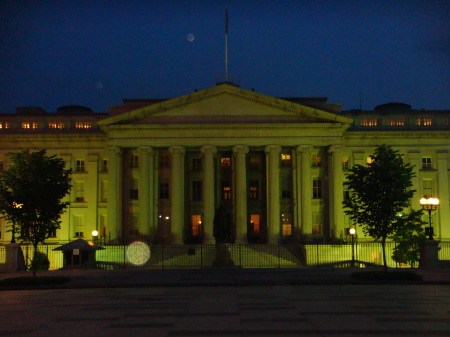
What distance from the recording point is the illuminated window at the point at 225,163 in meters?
65.3

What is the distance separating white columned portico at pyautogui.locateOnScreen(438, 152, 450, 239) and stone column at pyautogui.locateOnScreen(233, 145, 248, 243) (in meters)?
23.6

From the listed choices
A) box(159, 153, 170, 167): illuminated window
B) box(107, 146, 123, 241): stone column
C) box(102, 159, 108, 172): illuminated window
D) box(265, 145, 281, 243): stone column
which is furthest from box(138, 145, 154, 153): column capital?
box(265, 145, 281, 243): stone column

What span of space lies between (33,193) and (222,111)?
2778cm

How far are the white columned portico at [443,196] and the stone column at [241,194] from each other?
77.3 ft

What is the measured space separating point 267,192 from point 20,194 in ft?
97.1

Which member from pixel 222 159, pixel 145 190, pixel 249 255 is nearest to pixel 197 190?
pixel 222 159

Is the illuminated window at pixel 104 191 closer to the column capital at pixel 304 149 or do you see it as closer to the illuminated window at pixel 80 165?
the illuminated window at pixel 80 165

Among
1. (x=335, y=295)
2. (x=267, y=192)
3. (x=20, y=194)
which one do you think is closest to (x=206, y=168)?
(x=267, y=192)

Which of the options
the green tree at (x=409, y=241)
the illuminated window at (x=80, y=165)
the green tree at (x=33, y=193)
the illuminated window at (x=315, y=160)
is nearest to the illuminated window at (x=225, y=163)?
the illuminated window at (x=315, y=160)

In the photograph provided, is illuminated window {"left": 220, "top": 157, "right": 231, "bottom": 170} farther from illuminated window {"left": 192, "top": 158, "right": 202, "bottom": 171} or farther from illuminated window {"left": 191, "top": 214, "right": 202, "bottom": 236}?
illuminated window {"left": 191, "top": 214, "right": 202, "bottom": 236}

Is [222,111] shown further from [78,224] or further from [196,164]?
[78,224]

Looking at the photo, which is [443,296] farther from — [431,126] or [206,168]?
[431,126]

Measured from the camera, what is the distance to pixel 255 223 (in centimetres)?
6506

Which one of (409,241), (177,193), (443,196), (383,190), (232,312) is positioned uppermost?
(177,193)
